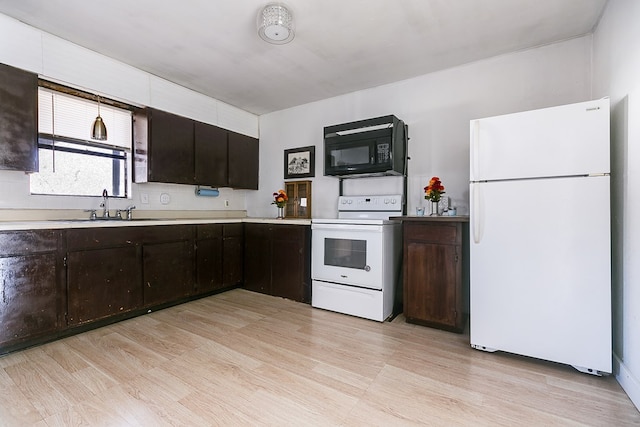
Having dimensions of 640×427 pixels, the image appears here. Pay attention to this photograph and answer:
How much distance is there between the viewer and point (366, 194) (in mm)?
3488

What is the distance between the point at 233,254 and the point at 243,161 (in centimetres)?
134

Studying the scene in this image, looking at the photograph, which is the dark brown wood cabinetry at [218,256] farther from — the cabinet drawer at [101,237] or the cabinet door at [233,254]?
the cabinet drawer at [101,237]

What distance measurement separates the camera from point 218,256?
11.6 feet

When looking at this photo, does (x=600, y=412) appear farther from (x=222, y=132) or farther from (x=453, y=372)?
(x=222, y=132)

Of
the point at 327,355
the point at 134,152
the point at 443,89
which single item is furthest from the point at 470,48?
the point at 134,152

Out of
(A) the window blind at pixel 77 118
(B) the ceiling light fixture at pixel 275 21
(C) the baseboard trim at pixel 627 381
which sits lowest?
(C) the baseboard trim at pixel 627 381

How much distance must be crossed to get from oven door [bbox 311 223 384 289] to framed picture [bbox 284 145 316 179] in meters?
1.08

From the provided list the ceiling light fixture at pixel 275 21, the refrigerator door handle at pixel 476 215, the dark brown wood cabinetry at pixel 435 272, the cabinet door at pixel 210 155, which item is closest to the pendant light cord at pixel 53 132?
the cabinet door at pixel 210 155

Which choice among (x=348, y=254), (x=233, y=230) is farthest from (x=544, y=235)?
(x=233, y=230)

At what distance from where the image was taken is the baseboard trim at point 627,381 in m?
1.55

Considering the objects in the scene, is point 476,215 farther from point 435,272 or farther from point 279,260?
point 279,260

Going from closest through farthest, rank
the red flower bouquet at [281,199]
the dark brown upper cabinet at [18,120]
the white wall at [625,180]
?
the white wall at [625,180], the dark brown upper cabinet at [18,120], the red flower bouquet at [281,199]

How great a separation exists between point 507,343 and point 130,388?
240 centimetres

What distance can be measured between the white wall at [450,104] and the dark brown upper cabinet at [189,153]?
35.0 inches
